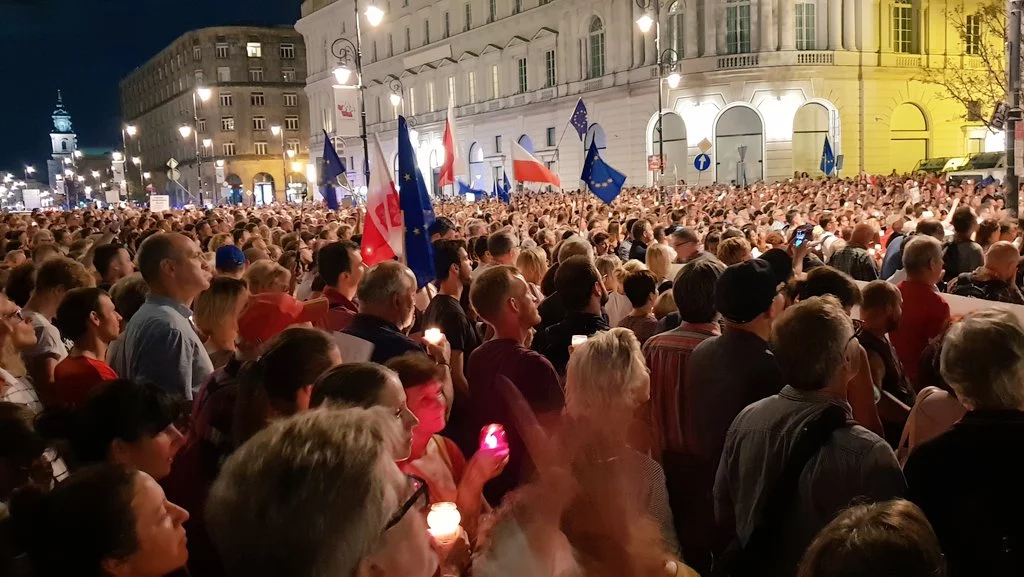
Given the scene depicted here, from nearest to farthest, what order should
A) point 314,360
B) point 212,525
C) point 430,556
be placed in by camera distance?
1. point 212,525
2. point 430,556
3. point 314,360

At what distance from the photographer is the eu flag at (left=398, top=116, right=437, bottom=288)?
23.8 feet

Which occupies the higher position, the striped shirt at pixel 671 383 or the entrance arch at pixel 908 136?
the entrance arch at pixel 908 136

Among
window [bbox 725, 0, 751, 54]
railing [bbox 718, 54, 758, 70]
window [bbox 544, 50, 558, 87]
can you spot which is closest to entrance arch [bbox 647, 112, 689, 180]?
railing [bbox 718, 54, 758, 70]

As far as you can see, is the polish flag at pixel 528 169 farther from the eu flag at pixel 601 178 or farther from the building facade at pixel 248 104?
the building facade at pixel 248 104

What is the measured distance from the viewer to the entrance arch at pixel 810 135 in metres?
41.8

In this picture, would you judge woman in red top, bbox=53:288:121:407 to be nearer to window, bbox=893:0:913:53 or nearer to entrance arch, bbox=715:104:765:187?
entrance arch, bbox=715:104:765:187

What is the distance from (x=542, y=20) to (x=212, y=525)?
52.4 metres

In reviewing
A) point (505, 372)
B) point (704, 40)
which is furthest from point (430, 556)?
point (704, 40)

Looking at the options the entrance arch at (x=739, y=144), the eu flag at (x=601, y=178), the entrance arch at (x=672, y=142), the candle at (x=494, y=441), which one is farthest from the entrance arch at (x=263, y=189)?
the candle at (x=494, y=441)

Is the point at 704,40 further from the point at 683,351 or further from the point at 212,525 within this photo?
the point at 212,525

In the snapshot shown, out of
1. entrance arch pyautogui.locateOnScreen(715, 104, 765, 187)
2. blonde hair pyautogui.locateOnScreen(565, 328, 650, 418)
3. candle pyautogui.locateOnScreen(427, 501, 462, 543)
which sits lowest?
candle pyautogui.locateOnScreen(427, 501, 462, 543)

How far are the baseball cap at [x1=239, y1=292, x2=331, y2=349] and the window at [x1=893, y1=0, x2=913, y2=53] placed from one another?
43508mm

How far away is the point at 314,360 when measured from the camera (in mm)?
3461

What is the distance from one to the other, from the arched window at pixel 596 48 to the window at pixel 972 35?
17.8m
